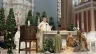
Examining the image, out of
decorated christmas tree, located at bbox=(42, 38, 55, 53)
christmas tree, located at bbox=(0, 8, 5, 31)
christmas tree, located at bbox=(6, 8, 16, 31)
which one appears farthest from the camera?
christmas tree, located at bbox=(6, 8, 16, 31)

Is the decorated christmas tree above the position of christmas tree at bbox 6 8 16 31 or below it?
below

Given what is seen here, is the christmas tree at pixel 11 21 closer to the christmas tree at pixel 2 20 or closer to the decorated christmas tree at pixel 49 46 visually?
the christmas tree at pixel 2 20

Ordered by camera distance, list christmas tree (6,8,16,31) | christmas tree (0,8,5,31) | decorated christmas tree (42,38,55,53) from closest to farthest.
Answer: decorated christmas tree (42,38,55,53), christmas tree (0,8,5,31), christmas tree (6,8,16,31)

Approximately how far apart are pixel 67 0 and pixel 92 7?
6.50ft

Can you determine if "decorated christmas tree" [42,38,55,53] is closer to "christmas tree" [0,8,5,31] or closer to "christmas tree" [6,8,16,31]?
"christmas tree" [6,8,16,31]

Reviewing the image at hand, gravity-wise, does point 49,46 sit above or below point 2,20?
below

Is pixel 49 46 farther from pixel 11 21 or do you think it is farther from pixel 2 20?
pixel 2 20

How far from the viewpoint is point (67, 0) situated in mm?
11320

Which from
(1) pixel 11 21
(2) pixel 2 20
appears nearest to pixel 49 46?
(1) pixel 11 21

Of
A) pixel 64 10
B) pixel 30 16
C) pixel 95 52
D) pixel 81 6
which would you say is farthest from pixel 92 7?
pixel 95 52

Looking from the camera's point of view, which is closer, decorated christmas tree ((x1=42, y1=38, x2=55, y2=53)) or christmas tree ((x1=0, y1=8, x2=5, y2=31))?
decorated christmas tree ((x1=42, y1=38, x2=55, y2=53))

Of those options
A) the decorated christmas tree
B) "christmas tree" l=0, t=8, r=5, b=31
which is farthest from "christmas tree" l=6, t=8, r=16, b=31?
the decorated christmas tree

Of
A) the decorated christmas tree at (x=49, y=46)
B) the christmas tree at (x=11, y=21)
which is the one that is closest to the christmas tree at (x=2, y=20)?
the christmas tree at (x=11, y=21)

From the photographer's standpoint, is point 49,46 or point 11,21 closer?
point 49,46
